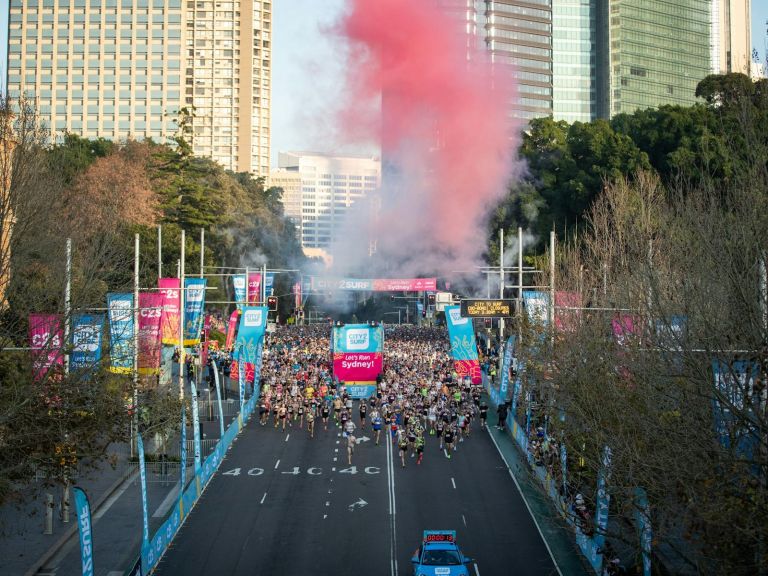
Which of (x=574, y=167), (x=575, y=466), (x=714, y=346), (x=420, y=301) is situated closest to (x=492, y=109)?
(x=574, y=167)

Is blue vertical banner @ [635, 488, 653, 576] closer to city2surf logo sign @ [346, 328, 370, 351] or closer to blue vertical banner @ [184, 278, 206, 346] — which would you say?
city2surf logo sign @ [346, 328, 370, 351]

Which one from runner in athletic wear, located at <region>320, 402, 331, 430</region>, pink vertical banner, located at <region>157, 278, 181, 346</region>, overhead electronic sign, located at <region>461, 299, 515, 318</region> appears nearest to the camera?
pink vertical banner, located at <region>157, 278, 181, 346</region>

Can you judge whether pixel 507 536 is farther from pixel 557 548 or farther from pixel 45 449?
pixel 45 449

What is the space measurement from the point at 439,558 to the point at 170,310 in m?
20.6

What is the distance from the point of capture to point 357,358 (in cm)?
4581

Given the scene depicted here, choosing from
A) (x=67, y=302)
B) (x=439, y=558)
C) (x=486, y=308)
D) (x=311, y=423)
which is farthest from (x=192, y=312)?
(x=439, y=558)

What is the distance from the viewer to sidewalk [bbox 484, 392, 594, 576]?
87.0ft

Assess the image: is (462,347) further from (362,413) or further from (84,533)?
(84,533)

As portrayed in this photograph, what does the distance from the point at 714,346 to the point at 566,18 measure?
17107 cm

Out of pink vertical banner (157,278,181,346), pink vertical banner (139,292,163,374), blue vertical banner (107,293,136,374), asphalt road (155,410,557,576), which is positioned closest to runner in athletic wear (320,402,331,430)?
Answer: asphalt road (155,410,557,576)

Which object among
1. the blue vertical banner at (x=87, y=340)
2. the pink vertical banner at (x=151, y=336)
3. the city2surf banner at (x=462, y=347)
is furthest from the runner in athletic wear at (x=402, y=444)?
the blue vertical banner at (x=87, y=340)

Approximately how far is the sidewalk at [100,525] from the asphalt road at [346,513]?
1.30 m

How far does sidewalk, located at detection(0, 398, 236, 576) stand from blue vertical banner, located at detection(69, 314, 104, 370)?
3098 mm

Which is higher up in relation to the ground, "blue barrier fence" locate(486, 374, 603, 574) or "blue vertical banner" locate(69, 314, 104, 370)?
"blue vertical banner" locate(69, 314, 104, 370)
